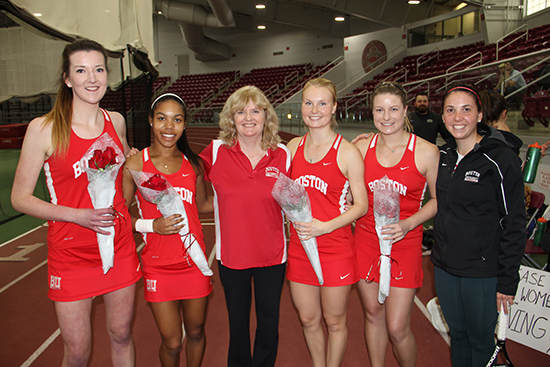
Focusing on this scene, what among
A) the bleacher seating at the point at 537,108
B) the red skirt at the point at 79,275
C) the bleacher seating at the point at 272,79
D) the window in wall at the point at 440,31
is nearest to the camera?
the red skirt at the point at 79,275

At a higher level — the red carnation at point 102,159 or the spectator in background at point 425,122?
the spectator in background at point 425,122

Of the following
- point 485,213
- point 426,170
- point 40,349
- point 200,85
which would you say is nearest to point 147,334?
point 40,349

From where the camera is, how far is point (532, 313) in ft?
9.68

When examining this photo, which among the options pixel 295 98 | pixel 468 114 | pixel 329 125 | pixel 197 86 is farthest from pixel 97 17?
pixel 197 86

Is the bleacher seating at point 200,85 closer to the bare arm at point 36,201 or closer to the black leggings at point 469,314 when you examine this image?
the bare arm at point 36,201

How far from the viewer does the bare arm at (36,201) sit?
1792 millimetres

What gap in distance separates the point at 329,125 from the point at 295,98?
18465mm

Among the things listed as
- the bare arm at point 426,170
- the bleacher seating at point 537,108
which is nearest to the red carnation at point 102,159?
the bare arm at point 426,170

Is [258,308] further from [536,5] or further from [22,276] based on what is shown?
[536,5]

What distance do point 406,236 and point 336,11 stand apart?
22167mm

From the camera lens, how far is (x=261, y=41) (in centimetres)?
2617

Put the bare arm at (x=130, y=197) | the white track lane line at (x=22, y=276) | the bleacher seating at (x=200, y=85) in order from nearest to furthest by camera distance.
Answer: the bare arm at (x=130, y=197), the white track lane line at (x=22, y=276), the bleacher seating at (x=200, y=85)

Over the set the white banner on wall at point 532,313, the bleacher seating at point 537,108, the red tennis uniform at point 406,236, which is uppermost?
the bleacher seating at point 537,108

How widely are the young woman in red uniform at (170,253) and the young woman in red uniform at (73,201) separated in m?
0.17
